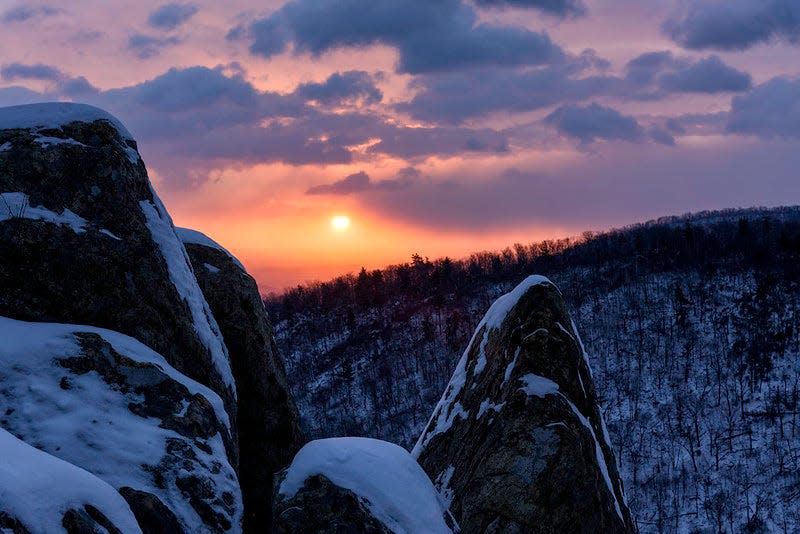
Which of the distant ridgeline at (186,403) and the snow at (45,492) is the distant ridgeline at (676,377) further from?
the snow at (45,492)

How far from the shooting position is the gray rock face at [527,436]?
1370 centimetres

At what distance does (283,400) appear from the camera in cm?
1880

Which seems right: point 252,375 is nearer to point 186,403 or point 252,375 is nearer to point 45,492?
point 186,403

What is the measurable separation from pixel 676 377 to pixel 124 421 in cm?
14535

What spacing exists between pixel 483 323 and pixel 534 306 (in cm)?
255

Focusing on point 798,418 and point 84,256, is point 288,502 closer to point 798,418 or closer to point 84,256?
point 84,256

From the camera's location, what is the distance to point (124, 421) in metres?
11.0

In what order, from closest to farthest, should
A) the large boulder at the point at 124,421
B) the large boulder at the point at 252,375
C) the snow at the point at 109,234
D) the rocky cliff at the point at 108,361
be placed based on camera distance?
1. the rocky cliff at the point at 108,361
2. the large boulder at the point at 124,421
3. the snow at the point at 109,234
4. the large boulder at the point at 252,375

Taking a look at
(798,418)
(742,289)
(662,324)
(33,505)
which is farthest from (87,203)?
(742,289)

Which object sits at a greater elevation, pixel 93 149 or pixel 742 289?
pixel 93 149

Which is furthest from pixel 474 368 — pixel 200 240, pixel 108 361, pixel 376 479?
pixel 108 361

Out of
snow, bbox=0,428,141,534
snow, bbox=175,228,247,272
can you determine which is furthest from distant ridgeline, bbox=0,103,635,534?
snow, bbox=175,228,247,272

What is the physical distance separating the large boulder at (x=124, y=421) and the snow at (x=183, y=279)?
2.31 metres

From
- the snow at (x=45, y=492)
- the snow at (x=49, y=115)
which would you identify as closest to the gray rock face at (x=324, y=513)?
the snow at (x=45, y=492)
